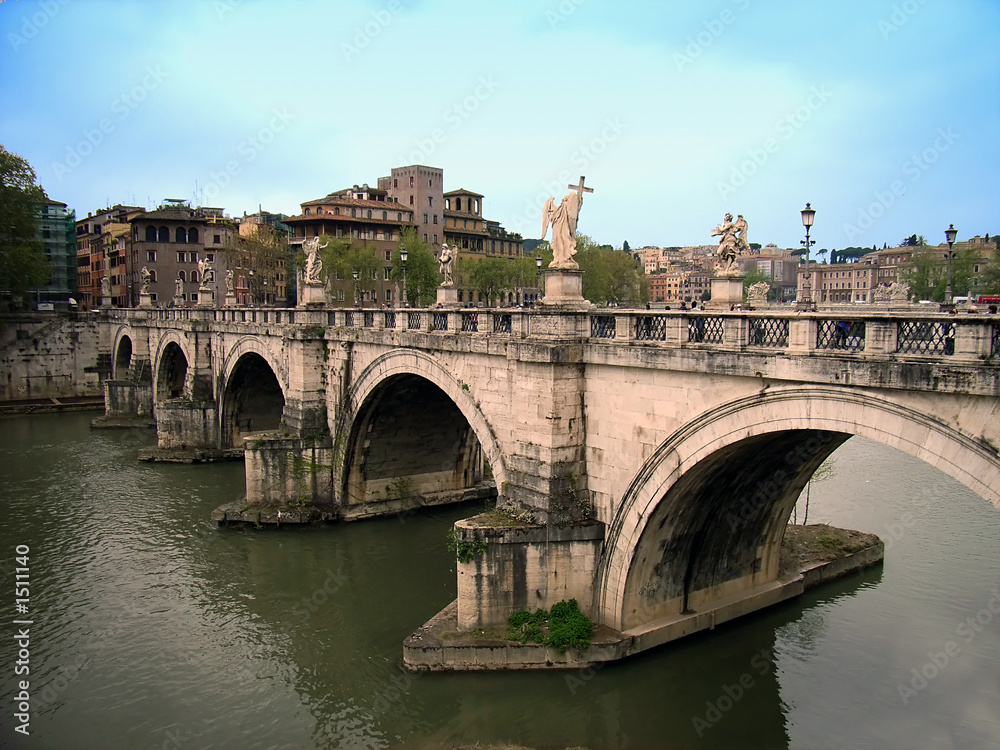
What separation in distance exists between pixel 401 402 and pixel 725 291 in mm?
12155

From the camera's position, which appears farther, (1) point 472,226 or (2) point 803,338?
(1) point 472,226

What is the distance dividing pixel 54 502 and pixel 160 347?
15.8 metres

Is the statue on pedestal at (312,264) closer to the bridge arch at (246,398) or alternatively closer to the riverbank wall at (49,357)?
the bridge arch at (246,398)

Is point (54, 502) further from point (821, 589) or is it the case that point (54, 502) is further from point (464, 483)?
point (821, 589)

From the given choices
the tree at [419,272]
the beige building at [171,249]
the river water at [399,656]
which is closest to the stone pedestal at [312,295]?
the river water at [399,656]

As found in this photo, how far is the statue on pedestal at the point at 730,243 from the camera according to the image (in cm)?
1390

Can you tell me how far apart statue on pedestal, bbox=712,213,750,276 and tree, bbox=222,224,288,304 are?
45370 millimetres

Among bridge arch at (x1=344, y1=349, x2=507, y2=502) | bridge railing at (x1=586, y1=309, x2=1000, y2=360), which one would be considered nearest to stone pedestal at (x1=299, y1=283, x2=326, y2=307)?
bridge arch at (x1=344, y1=349, x2=507, y2=502)

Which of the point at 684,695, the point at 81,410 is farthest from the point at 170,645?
the point at 81,410

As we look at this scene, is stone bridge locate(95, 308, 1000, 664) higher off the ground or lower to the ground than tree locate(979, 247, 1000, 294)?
lower

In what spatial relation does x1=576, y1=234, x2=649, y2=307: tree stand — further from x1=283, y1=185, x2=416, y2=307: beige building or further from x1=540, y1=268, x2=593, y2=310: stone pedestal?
x1=540, y1=268, x2=593, y2=310: stone pedestal

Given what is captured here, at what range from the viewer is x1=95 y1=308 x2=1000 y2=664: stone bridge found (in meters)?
9.85

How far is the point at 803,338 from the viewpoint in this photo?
35.5ft

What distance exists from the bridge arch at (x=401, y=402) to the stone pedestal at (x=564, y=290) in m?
4.70
